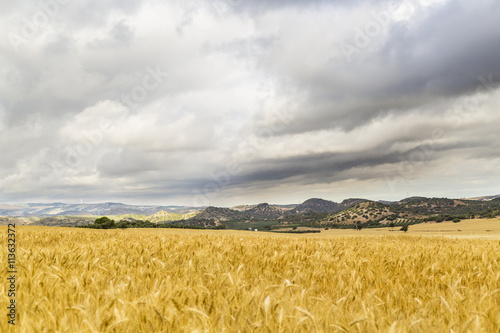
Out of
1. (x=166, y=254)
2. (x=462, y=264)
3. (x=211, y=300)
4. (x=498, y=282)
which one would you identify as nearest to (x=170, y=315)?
(x=211, y=300)

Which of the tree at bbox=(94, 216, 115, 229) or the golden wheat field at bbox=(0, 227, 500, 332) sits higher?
the golden wheat field at bbox=(0, 227, 500, 332)

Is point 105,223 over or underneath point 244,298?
underneath

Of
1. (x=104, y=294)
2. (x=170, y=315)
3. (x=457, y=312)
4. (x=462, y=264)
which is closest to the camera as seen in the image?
(x=170, y=315)

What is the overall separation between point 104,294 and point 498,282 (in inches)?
222

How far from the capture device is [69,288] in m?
3.19

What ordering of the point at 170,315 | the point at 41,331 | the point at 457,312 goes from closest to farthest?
the point at 41,331
the point at 170,315
the point at 457,312

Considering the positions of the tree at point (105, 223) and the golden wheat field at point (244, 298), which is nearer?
the golden wheat field at point (244, 298)

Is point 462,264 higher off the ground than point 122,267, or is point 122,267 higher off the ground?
point 122,267

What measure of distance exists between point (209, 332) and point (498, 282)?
4921 mm

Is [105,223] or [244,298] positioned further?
[105,223]

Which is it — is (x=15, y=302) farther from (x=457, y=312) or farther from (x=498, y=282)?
(x=498, y=282)

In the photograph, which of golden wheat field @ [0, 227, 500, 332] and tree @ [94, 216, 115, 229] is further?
tree @ [94, 216, 115, 229]

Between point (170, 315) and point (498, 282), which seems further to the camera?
point (498, 282)

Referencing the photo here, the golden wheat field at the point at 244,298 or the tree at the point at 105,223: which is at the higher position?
the golden wheat field at the point at 244,298
